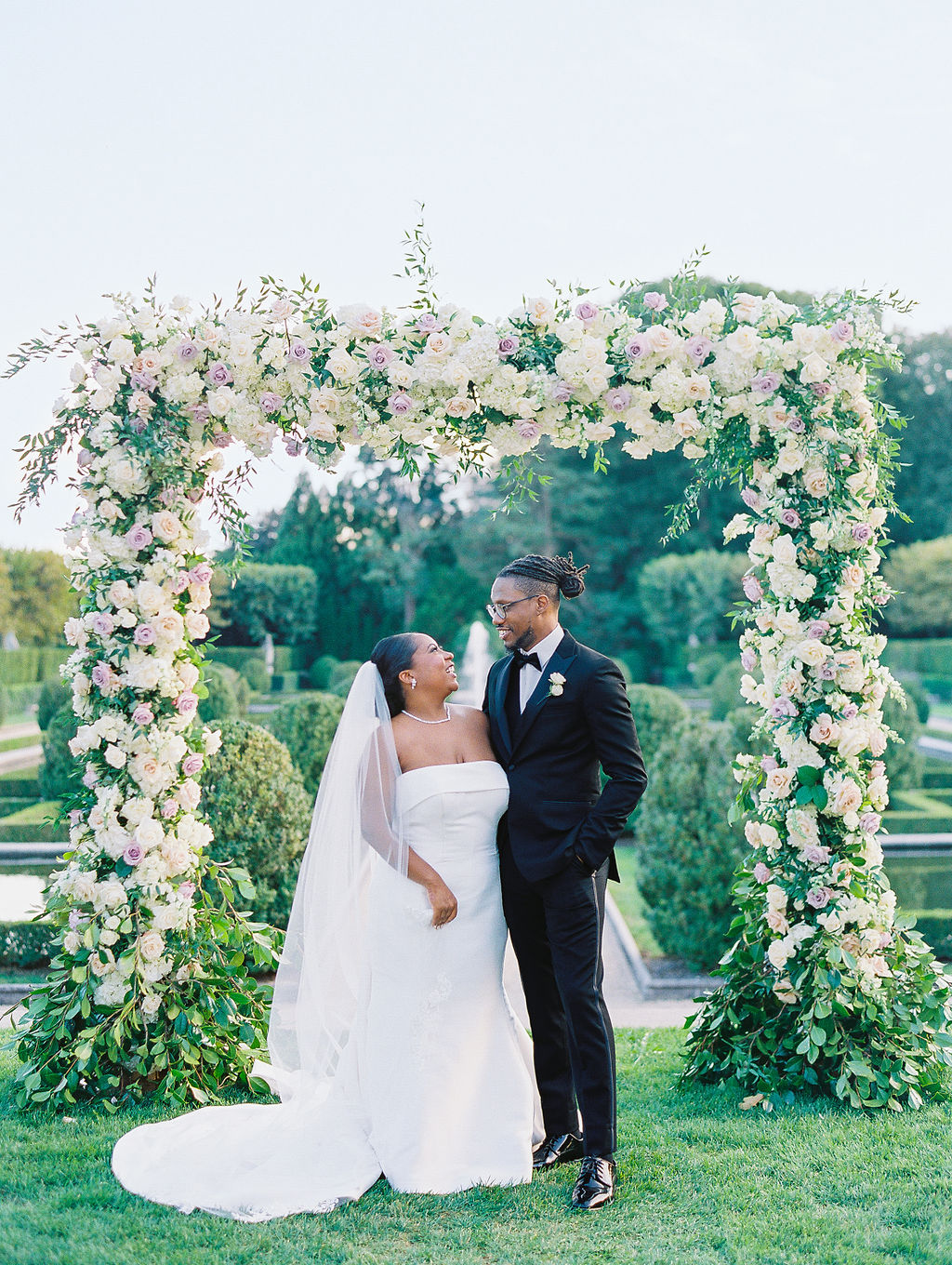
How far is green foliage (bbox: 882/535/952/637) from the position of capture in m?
29.6

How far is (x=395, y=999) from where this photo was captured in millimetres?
3844

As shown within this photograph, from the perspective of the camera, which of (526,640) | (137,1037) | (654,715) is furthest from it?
(654,715)

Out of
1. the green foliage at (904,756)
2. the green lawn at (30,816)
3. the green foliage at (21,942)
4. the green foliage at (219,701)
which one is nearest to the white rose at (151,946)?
the green foliage at (21,942)

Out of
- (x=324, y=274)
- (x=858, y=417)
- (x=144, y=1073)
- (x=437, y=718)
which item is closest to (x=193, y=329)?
(x=324, y=274)

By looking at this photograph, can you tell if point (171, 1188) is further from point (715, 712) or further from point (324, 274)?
point (715, 712)

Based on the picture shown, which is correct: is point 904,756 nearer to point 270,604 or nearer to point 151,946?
point 151,946

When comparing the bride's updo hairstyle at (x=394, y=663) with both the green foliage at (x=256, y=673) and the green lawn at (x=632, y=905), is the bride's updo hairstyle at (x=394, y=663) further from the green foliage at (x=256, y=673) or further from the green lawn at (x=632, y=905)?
the green foliage at (x=256, y=673)

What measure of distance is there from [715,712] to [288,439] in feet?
48.7

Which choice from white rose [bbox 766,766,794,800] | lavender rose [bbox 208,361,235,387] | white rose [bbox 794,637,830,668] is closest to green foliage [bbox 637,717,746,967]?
white rose [bbox 766,766,794,800]

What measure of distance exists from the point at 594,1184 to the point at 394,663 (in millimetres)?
1860

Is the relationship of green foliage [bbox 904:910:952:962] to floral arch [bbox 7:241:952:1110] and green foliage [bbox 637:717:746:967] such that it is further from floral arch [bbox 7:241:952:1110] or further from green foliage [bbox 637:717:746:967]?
floral arch [bbox 7:241:952:1110]

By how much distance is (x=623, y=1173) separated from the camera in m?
3.77

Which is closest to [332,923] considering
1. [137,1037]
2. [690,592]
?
[137,1037]

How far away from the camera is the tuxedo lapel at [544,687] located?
3.77 m
